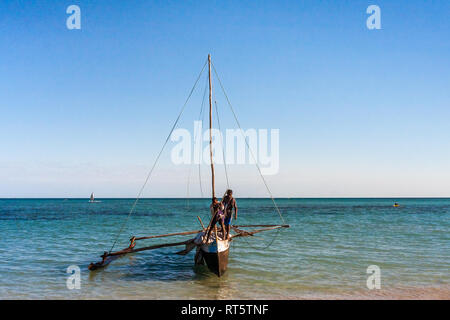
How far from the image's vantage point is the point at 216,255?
42.0 feet

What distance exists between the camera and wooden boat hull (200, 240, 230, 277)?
42.2 feet

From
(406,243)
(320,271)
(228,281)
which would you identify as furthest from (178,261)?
(406,243)

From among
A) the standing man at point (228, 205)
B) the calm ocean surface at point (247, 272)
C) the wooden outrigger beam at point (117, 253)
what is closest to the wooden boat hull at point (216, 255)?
the calm ocean surface at point (247, 272)

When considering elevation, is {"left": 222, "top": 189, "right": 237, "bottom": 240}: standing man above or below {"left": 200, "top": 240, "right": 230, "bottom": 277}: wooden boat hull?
above

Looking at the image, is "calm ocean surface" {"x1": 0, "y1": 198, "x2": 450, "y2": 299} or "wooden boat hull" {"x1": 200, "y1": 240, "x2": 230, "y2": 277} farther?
"wooden boat hull" {"x1": 200, "y1": 240, "x2": 230, "y2": 277}

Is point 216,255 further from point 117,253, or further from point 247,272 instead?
point 117,253

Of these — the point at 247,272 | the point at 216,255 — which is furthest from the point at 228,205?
the point at 247,272

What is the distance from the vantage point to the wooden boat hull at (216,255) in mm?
12852

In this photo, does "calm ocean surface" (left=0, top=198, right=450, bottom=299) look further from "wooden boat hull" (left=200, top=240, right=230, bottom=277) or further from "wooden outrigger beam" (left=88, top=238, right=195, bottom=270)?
"wooden boat hull" (left=200, top=240, right=230, bottom=277)

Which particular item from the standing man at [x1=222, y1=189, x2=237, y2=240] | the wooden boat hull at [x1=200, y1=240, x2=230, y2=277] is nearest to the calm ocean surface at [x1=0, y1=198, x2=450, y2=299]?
the wooden boat hull at [x1=200, y1=240, x2=230, y2=277]

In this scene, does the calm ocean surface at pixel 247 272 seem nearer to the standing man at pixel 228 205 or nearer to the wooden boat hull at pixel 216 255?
the wooden boat hull at pixel 216 255

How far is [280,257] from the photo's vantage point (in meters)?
17.7
